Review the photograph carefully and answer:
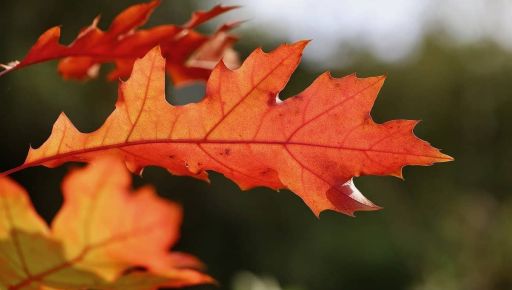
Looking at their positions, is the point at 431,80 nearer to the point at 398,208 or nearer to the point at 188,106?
the point at 398,208

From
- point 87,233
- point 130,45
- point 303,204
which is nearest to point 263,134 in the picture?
point 87,233

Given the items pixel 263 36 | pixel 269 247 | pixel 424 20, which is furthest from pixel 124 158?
pixel 424 20

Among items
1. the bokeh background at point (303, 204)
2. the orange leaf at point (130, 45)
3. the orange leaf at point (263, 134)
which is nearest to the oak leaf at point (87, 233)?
the orange leaf at point (263, 134)

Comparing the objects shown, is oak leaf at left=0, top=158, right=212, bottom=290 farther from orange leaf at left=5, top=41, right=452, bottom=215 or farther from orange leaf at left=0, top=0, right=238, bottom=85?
orange leaf at left=0, top=0, right=238, bottom=85

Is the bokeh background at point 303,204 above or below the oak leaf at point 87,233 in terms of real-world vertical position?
below

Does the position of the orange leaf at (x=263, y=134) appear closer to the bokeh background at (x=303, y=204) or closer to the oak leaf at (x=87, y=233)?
the oak leaf at (x=87, y=233)

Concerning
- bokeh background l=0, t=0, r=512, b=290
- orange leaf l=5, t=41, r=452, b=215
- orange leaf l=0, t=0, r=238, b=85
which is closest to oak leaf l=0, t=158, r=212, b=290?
orange leaf l=5, t=41, r=452, b=215
